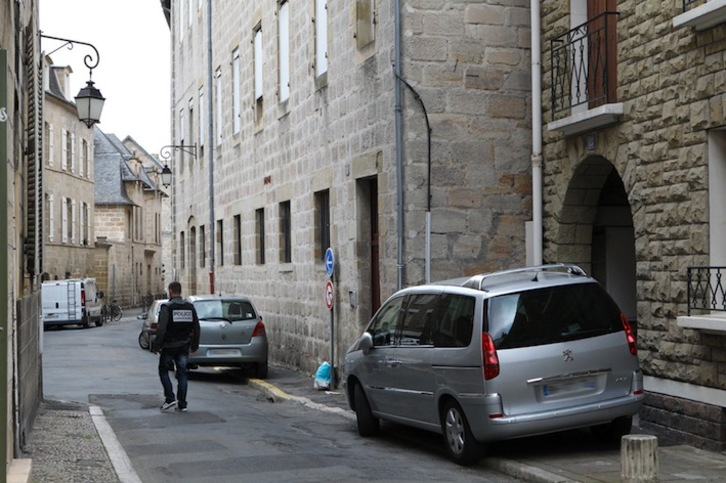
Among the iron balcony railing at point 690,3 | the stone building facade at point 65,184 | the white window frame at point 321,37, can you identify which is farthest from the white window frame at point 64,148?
the iron balcony railing at point 690,3

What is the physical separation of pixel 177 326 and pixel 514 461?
21.4 feet

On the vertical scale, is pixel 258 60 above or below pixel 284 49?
above

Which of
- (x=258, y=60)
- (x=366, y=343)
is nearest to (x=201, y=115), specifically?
(x=258, y=60)

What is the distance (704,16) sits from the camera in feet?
32.7

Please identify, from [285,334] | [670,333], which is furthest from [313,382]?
[670,333]

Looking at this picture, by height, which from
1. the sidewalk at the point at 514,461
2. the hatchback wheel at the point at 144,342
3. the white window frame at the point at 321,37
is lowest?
the hatchback wheel at the point at 144,342

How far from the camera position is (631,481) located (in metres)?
7.89

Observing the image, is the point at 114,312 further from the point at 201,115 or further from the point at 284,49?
the point at 284,49

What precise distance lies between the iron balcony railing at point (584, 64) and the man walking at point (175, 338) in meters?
5.36

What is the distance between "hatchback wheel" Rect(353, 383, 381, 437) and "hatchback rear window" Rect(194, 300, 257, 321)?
26.3 ft

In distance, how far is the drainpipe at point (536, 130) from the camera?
14.0m

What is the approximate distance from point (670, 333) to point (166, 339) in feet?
22.2

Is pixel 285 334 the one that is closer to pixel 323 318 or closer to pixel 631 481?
pixel 323 318

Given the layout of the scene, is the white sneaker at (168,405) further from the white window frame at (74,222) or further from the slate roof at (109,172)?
the slate roof at (109,172)
